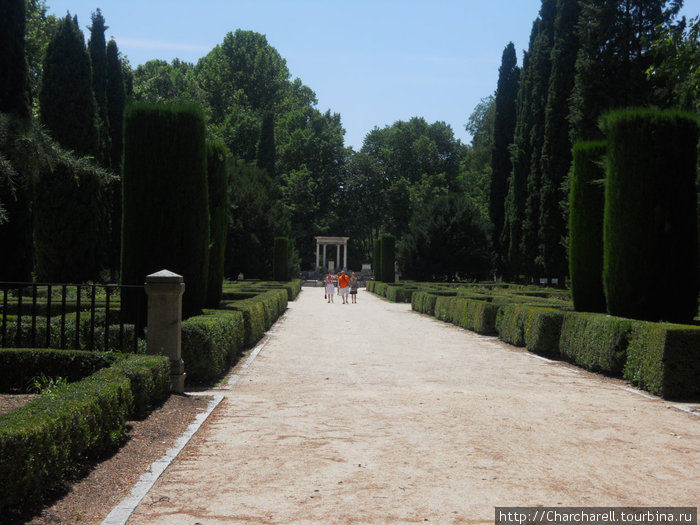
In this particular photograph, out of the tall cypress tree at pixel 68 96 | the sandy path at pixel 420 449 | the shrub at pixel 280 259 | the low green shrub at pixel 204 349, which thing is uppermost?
the tall cypress tree at pixel 68 96

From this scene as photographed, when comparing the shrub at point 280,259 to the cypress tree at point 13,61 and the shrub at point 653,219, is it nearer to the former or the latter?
the cypress tree at point 13,61

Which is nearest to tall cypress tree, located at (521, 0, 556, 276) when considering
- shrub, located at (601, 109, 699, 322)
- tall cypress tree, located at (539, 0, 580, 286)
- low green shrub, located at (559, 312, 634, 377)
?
tall cypress tree, located at (539, 0, 580, 286)

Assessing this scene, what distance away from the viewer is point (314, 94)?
9006 cm

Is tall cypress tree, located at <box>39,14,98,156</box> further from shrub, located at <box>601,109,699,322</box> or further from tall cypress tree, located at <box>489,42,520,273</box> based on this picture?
tall cypress tree, located at <box>489,42,520,273</box>

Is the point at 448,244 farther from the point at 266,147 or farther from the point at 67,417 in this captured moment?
the point at 67,417

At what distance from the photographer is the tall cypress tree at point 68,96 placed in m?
22.8

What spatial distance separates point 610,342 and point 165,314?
6.97 metres

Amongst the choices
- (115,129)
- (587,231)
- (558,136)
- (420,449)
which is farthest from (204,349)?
(558,136)

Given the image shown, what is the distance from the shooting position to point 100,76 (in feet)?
94.9

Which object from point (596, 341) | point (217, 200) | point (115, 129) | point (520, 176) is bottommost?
point (596, 341)

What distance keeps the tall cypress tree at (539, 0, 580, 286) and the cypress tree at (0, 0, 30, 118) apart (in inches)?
942

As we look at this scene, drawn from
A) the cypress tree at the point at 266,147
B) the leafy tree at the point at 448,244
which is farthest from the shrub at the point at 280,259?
the cypress tree at the point at 266,147

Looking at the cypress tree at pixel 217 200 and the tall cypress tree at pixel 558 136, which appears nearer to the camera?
the cypress tree at pixel 217 200

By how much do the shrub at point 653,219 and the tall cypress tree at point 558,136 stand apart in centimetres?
2148
